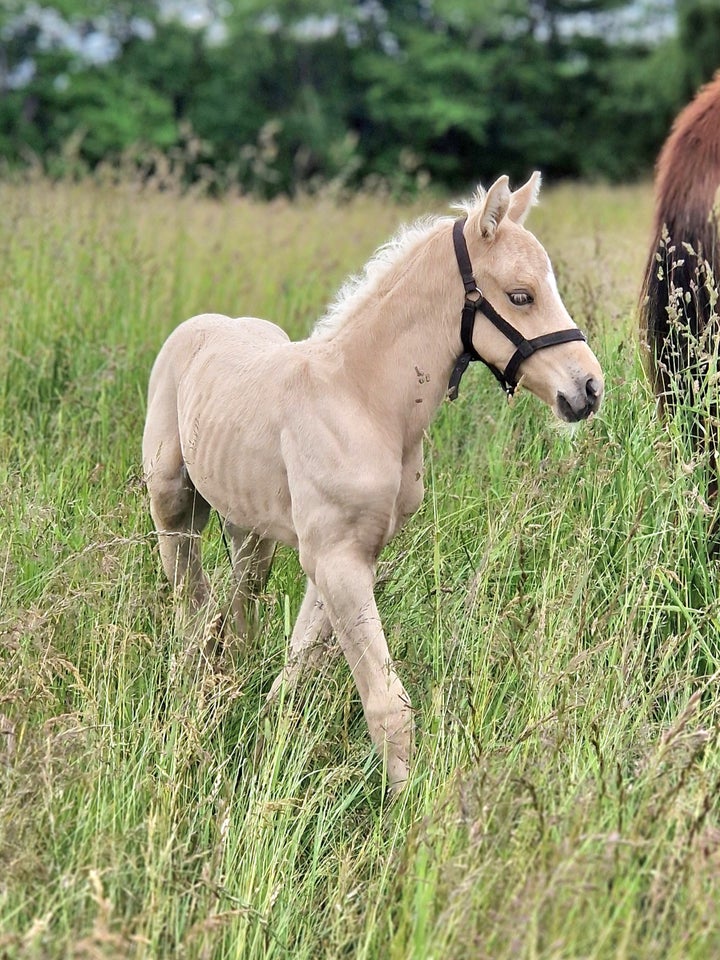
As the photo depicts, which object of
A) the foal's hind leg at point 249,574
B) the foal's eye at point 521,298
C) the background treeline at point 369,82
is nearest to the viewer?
the foal's eye at point 521,298

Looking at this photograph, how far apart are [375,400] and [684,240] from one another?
1.59 m

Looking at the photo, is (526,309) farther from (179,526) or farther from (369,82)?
(369,82)

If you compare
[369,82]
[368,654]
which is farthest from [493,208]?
[369,82]

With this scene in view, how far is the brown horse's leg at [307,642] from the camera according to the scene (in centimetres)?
300

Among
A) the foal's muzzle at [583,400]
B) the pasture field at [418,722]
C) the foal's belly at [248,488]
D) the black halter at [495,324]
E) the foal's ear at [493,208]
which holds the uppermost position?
the foal's ear at [493,208]

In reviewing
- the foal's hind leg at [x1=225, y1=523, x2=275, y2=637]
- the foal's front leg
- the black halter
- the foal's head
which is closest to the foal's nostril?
the foal's head

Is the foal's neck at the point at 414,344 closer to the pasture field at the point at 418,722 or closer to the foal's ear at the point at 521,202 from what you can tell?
the foal's ear at the point at 521,202

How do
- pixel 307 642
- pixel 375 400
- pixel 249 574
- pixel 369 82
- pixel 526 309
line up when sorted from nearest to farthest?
pixel 526 309 → pixel 375 400 → pixel 307 642 → pixel 249 574 → pixel 369 82

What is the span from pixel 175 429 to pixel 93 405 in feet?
3.41

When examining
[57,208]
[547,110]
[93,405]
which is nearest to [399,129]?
[547,110]

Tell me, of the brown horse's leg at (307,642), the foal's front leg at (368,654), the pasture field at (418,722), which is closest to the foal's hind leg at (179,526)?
the pasture field at (418,722)

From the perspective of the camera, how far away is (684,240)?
3924 mm

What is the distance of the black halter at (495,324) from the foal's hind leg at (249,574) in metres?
1.02

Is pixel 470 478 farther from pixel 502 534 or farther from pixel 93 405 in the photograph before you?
pixel 93 405
